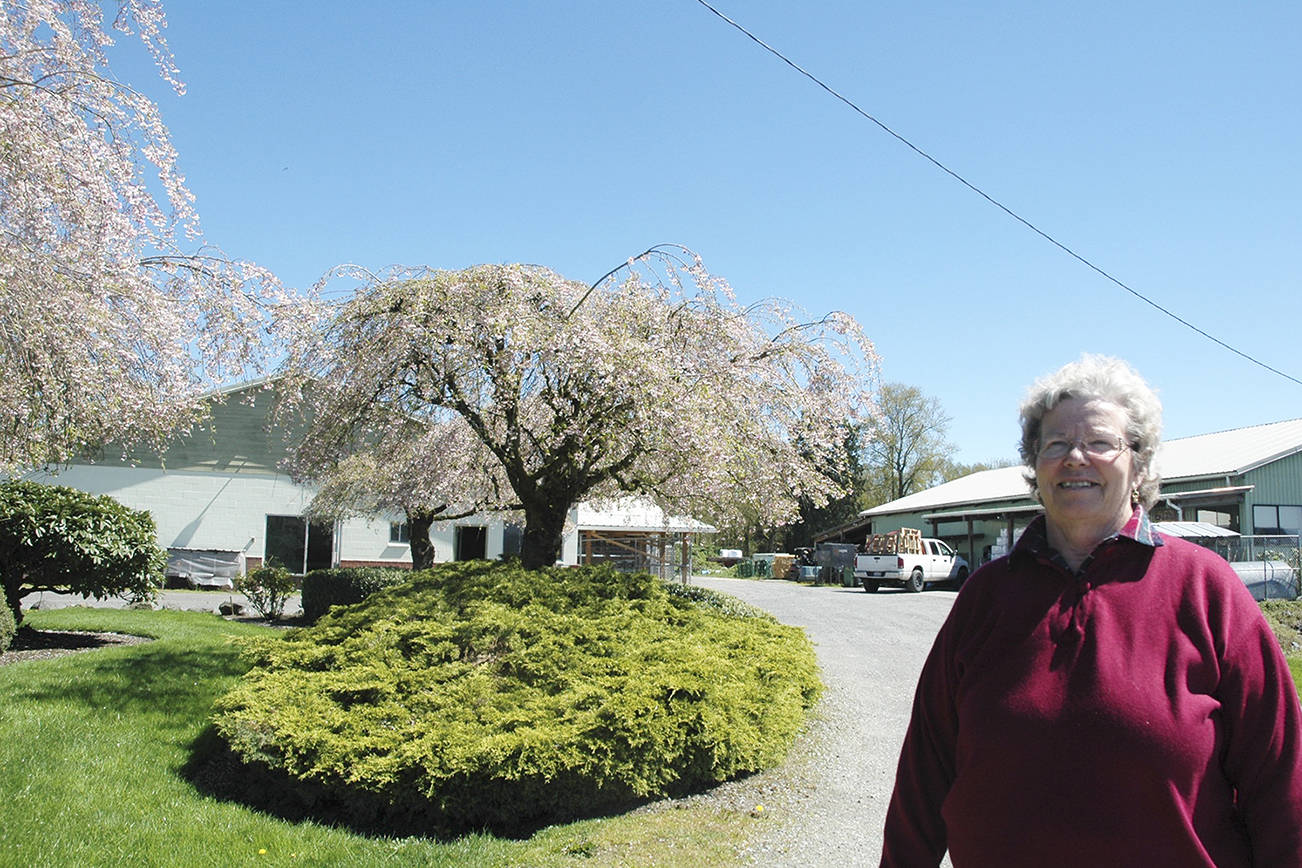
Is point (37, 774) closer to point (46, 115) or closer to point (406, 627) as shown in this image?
point (406, 627)

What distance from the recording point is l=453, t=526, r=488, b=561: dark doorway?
28.5 metres

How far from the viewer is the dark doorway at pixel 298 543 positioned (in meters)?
26.5

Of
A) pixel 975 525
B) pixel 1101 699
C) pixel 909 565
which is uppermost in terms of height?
pixel 975 525

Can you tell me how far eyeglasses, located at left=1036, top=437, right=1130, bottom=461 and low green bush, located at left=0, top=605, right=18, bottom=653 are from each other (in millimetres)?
10682

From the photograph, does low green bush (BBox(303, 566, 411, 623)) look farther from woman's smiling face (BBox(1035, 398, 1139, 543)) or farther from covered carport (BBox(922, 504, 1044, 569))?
covered carport (BBox(922, 504, 1044, 569))

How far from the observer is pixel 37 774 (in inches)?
215

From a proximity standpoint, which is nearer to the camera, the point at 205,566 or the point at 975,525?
the point at 205,566

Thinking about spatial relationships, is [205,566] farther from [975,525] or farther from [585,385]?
[975,525]

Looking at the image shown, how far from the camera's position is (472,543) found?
28.8 meters

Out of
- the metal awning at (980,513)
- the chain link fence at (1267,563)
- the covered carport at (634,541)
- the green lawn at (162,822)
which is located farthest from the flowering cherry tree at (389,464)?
the metal awning at (980,513)

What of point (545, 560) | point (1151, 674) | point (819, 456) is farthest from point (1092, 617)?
point (819, 456)

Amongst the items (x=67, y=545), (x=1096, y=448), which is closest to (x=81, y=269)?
(x=67, y=545)

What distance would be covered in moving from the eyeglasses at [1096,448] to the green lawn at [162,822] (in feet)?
10.1

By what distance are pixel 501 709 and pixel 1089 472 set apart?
4.44 meters
